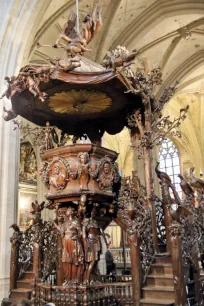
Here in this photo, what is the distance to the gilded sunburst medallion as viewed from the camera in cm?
529

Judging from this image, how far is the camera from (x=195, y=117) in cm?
1980

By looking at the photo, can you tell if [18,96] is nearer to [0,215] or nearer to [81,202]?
[81,202]

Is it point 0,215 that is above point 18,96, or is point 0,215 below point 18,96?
below

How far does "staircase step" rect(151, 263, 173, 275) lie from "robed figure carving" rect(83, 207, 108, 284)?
30.2 inches

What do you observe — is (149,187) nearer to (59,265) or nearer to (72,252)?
(72,252)

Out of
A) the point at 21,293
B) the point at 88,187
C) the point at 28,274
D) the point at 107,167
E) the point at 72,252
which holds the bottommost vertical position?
the point at 21,293

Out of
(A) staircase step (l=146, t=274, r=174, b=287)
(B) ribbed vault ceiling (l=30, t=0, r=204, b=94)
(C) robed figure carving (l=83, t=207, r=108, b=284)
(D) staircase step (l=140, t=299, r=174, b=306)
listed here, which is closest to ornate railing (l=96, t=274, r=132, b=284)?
(C) robed figure carving (l=83, t=207, r=108, b=284)

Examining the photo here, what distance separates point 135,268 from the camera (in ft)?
14.3

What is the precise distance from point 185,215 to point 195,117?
52.7 feet

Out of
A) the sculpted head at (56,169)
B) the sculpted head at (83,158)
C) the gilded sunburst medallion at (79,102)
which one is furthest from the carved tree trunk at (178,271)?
the gilded sunburst medallion at (79,102)

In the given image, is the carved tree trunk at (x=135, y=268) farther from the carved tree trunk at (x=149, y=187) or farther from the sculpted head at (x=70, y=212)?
the sculpted head at (x=70, y=212)

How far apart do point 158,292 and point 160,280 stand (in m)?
0.21

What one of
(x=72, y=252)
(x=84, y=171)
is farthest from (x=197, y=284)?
(x=84, y=171)

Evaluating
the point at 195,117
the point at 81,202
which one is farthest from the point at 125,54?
the point at 195,117
